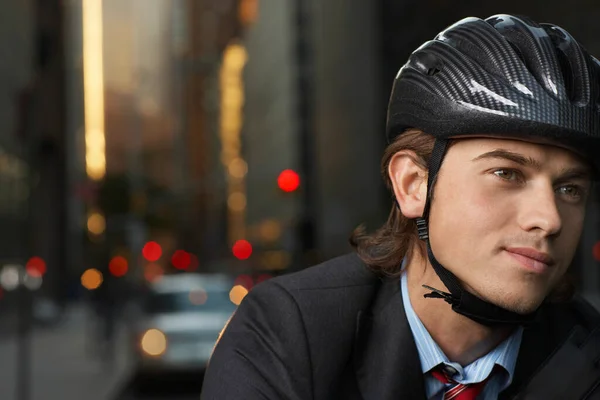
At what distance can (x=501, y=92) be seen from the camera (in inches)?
82.7

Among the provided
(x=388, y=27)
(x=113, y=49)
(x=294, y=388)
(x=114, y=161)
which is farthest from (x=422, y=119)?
(x=113, y=49)

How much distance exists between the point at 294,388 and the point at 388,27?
28579mm

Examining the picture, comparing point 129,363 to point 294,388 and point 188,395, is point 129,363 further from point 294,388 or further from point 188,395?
point 294,388

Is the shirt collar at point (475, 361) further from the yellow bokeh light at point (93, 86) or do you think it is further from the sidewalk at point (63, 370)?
the yellow bokeh light at point (93, 86)

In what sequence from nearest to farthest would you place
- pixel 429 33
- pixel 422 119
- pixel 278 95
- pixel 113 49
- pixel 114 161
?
1. pixel 422 119
2. pixel 429 33
3. pixel 278 95
4. pixel 114 161
5. pixel 113 49

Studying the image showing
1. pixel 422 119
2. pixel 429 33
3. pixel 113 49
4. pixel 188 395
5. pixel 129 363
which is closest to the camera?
pixel 422 119

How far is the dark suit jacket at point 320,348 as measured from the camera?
2.06m

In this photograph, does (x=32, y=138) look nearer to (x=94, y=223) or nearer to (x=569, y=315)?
(x=569, y=315)

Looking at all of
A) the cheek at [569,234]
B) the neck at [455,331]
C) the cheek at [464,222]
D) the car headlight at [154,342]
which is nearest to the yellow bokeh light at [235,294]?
the car headlight at [154,342]

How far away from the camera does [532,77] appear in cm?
208

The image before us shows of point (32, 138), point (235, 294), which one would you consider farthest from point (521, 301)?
point (235, 294)

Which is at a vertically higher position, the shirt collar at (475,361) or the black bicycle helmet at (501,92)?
the black bicycle helmet at (501,92)

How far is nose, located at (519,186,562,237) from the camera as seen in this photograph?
6.56 ft

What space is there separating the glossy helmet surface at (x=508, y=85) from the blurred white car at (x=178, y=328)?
1249cm
